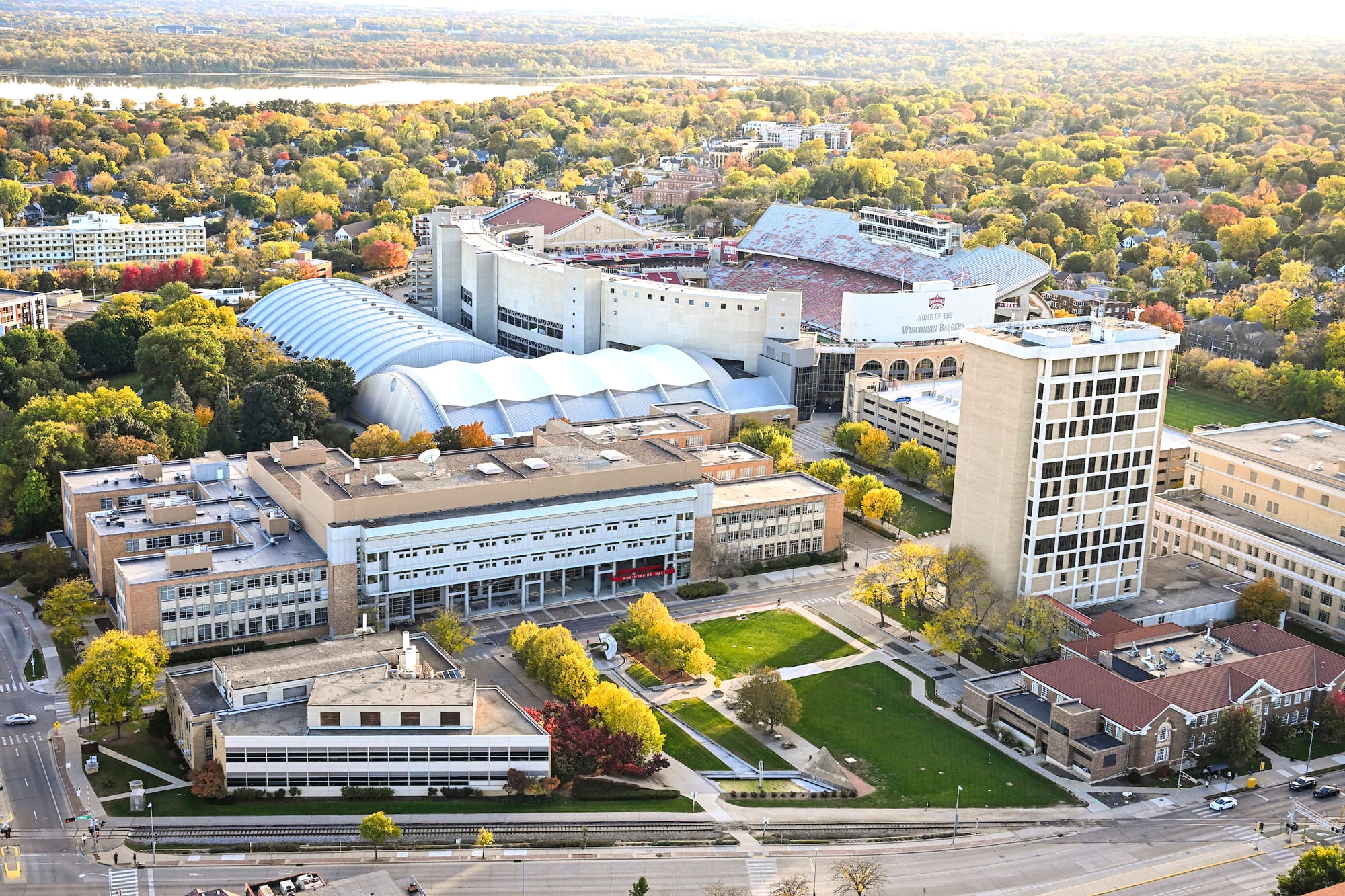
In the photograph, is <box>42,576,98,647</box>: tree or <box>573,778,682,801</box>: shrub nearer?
<box>573,778,682,801</box>: shrub

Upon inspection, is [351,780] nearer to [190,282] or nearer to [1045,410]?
[1045,410]

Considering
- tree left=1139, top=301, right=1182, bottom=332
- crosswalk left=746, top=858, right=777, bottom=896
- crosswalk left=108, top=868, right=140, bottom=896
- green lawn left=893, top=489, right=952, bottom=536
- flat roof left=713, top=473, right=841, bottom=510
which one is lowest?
crosswalk left=746, top=858, right=777, bottom=896

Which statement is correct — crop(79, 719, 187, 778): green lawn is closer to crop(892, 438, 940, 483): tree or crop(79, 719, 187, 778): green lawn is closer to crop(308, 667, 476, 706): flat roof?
crop(308, 667, 476, 706): flat roof

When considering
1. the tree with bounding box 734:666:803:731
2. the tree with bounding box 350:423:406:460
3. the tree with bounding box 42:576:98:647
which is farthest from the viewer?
A: the tree with bounding box 350:423:406:460

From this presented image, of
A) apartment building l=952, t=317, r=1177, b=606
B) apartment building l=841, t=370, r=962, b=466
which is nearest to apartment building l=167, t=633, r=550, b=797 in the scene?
apartment building l=952, t=317, r=1177, b=606

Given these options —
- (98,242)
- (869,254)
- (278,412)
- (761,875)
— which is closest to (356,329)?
(278,412)

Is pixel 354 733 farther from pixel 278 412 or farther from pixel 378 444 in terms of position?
pixel 278 412

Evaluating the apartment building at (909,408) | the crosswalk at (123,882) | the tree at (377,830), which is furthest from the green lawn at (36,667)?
the apartment building at (909,408)
